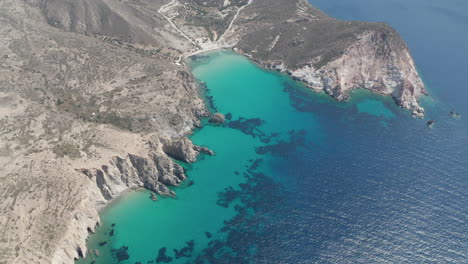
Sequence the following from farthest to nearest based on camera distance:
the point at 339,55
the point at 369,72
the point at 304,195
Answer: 1. the point at 369,72
2. the point at 339,55
3. the point at 304,195

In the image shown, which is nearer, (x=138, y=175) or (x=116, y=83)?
(x=138, y=175)

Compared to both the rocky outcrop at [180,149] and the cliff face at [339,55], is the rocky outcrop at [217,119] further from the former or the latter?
the cliff face at [339,55]

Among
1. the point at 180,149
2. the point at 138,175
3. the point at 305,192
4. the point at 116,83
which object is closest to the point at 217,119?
the point at 180,149

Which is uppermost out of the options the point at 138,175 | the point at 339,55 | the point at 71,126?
the point at 339,55

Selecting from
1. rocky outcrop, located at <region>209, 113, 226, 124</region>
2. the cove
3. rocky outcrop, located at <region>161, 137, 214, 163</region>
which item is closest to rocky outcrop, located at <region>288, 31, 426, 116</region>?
the cove

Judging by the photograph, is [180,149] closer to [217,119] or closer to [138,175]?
[138,175]

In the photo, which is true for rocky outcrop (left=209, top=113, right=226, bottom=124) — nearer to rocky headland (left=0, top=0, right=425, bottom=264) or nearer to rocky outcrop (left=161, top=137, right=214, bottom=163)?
rocky headland (left=0, top=0, right=425, bottom=264)
